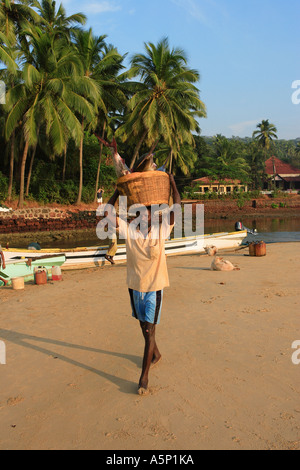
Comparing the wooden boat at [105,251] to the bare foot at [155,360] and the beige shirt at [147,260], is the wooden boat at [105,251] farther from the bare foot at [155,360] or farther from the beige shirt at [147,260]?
the beige shirt at [147,260]

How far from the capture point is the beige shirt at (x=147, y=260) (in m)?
3.85

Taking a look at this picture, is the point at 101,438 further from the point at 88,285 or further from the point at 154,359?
the point at 88,285

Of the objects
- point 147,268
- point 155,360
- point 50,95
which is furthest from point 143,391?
point 50,95

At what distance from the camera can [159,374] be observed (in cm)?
410

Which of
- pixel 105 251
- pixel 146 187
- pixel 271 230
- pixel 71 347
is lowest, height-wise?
pixel 271 230

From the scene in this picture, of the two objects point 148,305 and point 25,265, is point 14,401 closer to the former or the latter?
point 148,305

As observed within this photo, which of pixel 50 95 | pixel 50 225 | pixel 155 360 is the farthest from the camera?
pixel 50 225

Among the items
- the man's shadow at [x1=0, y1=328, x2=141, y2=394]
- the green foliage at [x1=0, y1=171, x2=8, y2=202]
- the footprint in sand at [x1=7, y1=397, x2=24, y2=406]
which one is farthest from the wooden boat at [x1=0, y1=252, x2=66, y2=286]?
the green foliage at [x1=0, y1=171, x2=8, y2=202]

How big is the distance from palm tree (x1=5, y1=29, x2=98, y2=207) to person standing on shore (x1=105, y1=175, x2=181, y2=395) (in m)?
19.3

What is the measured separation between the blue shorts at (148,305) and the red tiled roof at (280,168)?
5822 cm

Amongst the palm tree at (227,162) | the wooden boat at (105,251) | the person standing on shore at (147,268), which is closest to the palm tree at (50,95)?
the wooden boat at (105,251)

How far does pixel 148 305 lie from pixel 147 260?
0.45 metres

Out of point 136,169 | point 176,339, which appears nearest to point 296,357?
point 176,339
